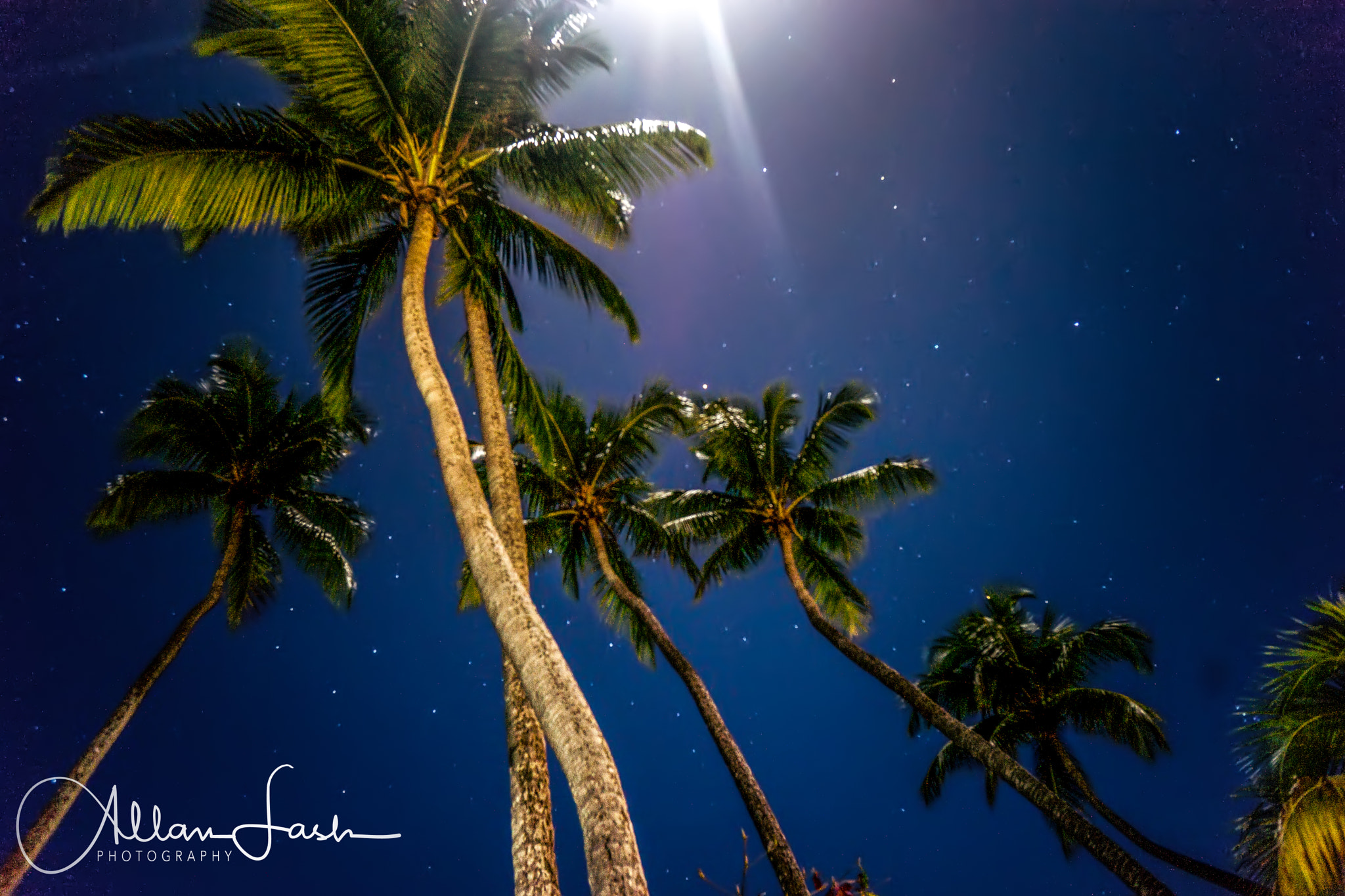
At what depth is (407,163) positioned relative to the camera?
21.0 feet

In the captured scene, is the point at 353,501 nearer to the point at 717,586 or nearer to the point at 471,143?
the point at 717,586

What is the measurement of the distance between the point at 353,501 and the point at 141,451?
3635 mm

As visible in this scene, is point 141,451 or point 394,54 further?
point 141,451

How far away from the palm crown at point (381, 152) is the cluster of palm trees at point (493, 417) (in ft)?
0.08

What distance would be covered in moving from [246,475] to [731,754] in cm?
1019

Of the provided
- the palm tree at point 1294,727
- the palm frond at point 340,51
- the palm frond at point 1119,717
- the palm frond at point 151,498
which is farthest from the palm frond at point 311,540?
the palm frond at point 1119,717

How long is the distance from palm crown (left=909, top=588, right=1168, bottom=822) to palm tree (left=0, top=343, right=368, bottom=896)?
14.0 m

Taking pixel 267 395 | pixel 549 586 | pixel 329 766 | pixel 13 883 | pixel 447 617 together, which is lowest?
pixel 13 883

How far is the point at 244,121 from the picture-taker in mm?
5688

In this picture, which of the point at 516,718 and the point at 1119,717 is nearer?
the point at 516,718

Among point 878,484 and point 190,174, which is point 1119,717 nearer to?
point 878,484

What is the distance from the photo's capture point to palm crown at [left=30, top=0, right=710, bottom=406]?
5328mm

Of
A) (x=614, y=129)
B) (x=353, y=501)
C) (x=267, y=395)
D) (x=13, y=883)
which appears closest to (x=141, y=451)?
(x=267, y=395)

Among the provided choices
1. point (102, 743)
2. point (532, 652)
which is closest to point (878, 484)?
point (532, 652)
